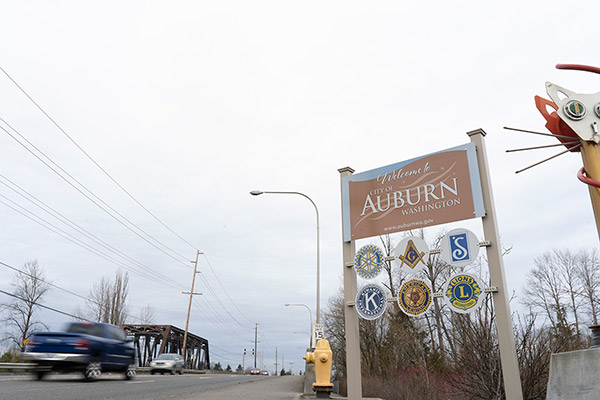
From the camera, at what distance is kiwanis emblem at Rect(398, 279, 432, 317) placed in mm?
8609

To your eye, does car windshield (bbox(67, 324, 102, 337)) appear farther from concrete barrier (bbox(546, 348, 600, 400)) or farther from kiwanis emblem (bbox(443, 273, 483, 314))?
concrete barrier (bbox(546, 348, 600, 400))

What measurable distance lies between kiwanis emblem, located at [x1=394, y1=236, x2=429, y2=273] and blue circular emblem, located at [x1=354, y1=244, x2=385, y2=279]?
44 centimetres

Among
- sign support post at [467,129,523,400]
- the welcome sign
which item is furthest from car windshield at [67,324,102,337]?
sign support post at [467,129,523,400]

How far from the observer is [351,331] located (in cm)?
971

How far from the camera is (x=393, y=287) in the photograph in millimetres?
27344

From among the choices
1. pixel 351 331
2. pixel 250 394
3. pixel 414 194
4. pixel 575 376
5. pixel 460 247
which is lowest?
pixel 250 394

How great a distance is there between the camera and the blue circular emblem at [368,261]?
955 centimetres

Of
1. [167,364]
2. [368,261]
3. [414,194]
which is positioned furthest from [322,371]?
[167,364]

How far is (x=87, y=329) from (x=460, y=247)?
35.8ft

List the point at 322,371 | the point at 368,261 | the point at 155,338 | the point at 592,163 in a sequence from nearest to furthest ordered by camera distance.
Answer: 1. the point at 592,163
2. the point at 368,261
3. the point at 322,371
4. the point at 155,338

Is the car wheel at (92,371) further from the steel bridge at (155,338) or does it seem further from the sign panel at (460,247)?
the steel bridge at (155,338)

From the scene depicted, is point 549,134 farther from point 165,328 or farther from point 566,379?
point 165,328

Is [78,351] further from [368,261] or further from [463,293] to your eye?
[463,293]

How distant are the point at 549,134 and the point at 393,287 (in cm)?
2095
